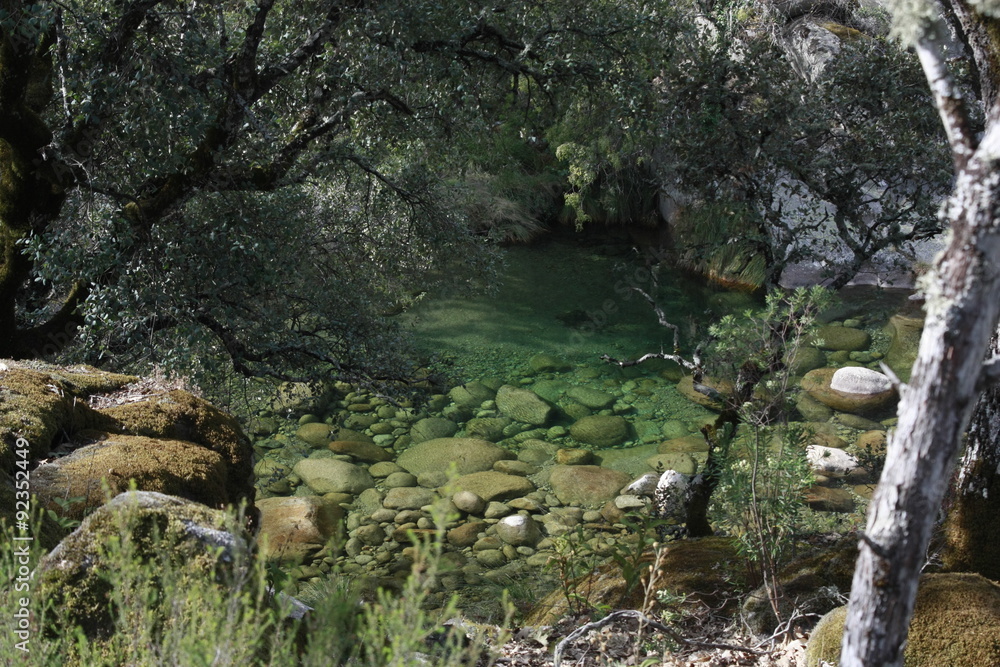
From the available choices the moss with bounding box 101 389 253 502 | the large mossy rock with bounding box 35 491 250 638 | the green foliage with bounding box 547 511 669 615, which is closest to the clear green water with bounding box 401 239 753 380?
the green foliage with bounding box 547 511 669 615

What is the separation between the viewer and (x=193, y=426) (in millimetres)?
4809

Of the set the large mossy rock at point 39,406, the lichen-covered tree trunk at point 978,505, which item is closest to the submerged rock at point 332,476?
the large mossy rock at point 39,406

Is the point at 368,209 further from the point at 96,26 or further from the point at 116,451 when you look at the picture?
the point at 116,451

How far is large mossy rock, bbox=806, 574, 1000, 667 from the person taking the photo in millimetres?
3244

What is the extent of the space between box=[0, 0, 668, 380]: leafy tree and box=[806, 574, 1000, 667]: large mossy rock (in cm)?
428

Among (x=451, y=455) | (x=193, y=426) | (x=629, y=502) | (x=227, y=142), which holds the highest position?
(x=227, y=142)

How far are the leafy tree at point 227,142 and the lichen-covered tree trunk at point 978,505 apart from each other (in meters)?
4.37

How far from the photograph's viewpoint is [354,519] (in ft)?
26.5

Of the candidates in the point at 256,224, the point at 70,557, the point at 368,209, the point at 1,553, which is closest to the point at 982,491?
the point at 70,557

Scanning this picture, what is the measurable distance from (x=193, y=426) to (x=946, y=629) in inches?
163

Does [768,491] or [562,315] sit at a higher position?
[562,315]

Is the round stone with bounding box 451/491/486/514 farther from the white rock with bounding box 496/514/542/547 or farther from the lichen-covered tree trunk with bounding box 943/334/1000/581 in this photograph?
the lichen-covered tree trunk with bounding box 943/334/1000/581

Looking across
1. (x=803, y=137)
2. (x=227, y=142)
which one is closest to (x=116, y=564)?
(x=227, y=142)

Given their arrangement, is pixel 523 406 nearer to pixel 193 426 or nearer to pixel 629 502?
pixel 629 502
